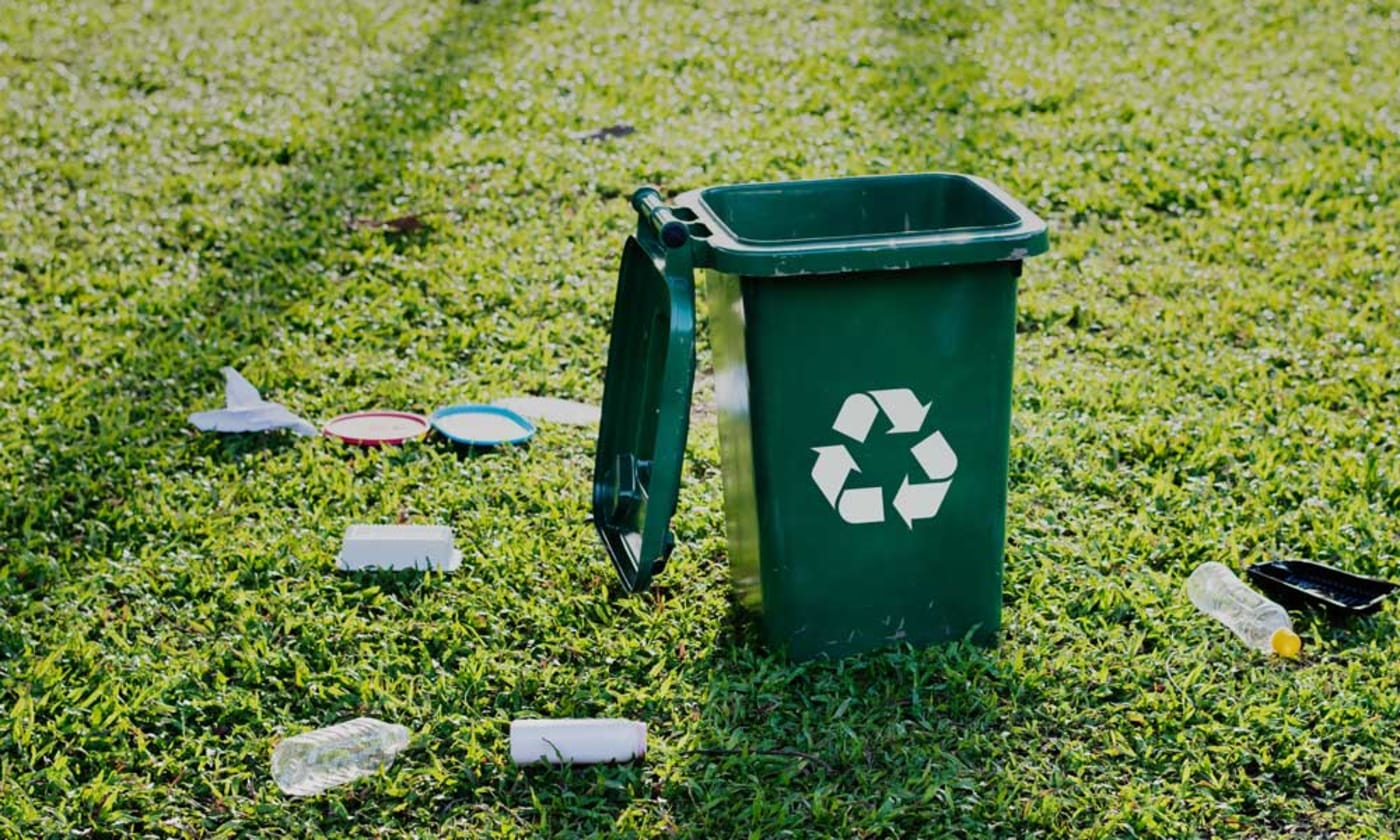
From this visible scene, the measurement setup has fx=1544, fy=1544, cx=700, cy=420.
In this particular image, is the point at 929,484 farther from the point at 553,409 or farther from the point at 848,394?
the point at 553,409

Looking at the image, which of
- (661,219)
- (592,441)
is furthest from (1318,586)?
(592,441)

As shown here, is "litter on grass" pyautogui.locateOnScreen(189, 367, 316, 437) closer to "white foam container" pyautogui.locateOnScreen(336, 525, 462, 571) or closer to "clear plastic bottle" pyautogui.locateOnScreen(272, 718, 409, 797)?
"white foam container" pyautogui.locateOnScreen(336, 525, 462, 571)

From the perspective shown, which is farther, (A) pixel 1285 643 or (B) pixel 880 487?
(A) pixel 1285 643

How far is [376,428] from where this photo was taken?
423 centimetres

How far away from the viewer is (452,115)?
23.1 ft

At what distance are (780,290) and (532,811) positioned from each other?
1047 millimetres

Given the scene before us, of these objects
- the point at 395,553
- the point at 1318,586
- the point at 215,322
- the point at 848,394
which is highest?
the point at 848,394

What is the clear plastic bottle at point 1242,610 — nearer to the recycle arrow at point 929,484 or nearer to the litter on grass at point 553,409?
the recycle arrow at point 929,484

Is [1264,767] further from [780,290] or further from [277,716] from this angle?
[277,716]

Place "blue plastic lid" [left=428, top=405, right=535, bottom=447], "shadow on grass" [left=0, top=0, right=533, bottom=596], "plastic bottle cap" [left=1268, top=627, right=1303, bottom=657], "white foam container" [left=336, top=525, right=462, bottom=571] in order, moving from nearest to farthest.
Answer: "plastic bottle cap" [left=1268, top=627, right=1303, bottom=657], "white foam container" [left=336, top=525, right=462, bottom=571], "shadow on grass" [left=0, top=0, right=533, bottom=596], "blue plastic lid" [left=428, top=405, right=535, bottom=447]

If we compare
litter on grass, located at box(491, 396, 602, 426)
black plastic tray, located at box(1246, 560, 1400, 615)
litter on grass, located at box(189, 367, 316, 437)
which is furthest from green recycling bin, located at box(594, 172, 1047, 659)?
litter on grass, located at box(189, 367, 316, 437)

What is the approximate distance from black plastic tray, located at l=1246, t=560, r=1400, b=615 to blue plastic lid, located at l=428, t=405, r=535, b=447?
1907 millimetres

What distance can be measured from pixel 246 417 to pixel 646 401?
1.45 metres

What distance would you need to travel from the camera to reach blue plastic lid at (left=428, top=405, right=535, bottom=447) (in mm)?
4148
